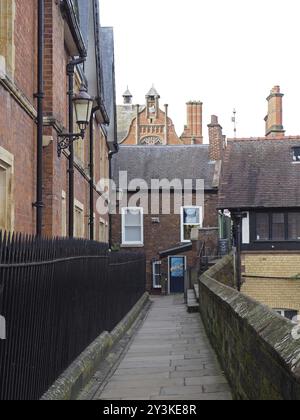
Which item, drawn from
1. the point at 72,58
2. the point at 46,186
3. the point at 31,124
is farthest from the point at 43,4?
the point at 72,58

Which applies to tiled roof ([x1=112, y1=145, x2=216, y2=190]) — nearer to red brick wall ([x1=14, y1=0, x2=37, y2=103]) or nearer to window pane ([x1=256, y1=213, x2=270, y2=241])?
window pane ([x1=256, y1=213, x2=270, y2=241])

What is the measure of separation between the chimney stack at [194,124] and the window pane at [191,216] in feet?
100

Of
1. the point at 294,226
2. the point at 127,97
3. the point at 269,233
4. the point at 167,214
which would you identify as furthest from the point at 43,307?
the point at 127,97

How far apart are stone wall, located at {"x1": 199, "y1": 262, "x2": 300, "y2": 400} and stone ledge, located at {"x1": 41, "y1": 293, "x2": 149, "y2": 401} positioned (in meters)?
1.83

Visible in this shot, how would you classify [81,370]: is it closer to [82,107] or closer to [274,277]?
[82,107]

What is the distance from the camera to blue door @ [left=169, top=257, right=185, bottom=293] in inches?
1313

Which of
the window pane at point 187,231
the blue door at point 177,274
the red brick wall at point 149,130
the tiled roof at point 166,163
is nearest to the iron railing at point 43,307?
the blue door at point 177,274

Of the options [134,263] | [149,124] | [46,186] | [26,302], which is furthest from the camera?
[149,124]

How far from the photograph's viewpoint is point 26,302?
19.1ft

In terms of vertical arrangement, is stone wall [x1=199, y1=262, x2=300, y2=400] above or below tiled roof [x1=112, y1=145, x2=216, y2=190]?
below

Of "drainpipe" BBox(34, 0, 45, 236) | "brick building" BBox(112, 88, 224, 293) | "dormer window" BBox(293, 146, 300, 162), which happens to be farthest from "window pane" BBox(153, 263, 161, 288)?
"drainpipe" BBox(34, 0, 45, 236)

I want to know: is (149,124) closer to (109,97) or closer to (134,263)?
(109,97)

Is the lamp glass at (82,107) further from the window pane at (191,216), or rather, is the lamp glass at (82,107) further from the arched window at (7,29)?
the window pane at (191,216)

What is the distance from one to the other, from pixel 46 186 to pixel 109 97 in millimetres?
16740
